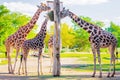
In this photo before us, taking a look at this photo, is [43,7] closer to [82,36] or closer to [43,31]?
[43,31]

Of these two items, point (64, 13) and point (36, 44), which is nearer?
point (64, 13)

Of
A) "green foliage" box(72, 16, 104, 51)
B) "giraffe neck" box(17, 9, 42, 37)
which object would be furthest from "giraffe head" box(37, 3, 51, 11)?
"green foliage" box(72, 16, 104, 51)

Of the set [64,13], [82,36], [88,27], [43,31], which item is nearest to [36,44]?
[43,31]

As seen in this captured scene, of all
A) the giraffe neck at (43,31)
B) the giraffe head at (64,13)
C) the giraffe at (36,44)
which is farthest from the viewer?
the giraffe neck at (43,31)

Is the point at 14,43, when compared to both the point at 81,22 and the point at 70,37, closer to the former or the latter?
the point at 81,22

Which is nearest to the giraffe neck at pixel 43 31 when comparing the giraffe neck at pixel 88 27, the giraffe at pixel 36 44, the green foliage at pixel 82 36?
the giraffe at pixel 36 44

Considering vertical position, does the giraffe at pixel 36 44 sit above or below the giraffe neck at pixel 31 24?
below

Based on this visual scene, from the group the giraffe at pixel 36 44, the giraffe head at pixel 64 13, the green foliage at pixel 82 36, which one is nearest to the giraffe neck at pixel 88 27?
the giraffe head at pixel 64 13

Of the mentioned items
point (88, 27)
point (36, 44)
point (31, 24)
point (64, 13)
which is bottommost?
point (36, 44)

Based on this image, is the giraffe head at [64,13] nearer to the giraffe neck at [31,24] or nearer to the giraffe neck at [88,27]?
the giraffe neck at [88,27]

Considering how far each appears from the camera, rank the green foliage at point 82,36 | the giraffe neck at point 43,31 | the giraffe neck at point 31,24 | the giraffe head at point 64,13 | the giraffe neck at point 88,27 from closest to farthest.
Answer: the giraffe neck at point 88,27 → the giraffe head at point 64,13 → the giraffe neck at point 43,31 → the giraffe neck at point 31,24 → the green foliage at point 82,36

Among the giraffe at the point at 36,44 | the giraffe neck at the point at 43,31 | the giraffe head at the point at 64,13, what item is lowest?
the giraffe at the point at 36,44

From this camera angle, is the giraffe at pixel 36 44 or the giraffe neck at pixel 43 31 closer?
the giraffe at pixel 36 44

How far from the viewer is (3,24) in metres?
44.2
